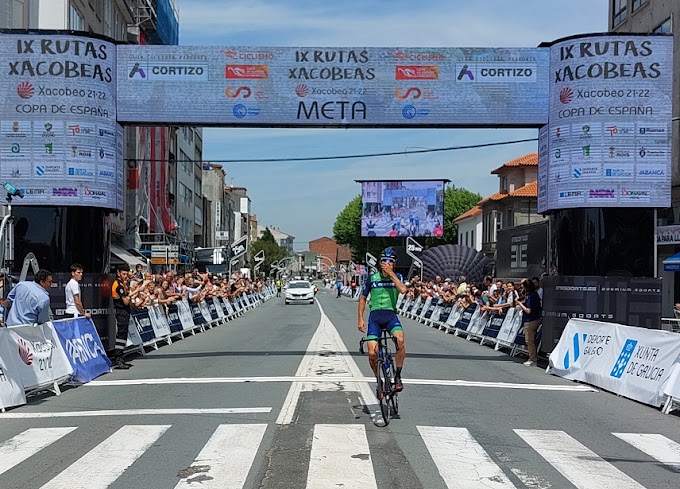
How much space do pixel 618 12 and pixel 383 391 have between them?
31955 millimetres

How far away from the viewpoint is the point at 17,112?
14.6m

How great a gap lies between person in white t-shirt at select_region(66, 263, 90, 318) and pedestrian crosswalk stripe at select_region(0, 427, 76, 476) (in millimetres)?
5081

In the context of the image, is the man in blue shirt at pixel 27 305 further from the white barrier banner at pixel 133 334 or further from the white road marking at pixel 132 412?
the white barrier banner at pixel 133 334

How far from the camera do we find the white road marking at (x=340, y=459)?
19.8 feet

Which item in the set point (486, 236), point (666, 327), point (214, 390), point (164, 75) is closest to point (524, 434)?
point (214, 390)

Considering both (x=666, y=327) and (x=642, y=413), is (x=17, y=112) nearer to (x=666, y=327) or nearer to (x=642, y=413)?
(x=642, y=413)

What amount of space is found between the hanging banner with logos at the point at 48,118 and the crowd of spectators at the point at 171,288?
3.11 metres

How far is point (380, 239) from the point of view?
84188mm

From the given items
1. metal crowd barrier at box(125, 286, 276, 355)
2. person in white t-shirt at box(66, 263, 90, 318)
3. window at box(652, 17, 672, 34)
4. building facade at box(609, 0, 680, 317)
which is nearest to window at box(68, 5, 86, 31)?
metal crowd barrier at box(125, 286, 276, 355)

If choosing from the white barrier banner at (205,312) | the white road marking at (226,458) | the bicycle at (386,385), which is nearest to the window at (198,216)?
the white barrier banner at (205,312)

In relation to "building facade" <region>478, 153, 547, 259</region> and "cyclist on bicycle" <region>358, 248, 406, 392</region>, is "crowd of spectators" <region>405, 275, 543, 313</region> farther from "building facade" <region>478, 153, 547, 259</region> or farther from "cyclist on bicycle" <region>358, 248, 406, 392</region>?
"building facade" <region>478, 153, 547, 259</region>

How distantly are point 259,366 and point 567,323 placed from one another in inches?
225

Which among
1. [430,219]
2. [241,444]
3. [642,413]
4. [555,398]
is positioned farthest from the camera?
[430,219]

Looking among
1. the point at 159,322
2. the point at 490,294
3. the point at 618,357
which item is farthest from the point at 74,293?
the point at 490,294
